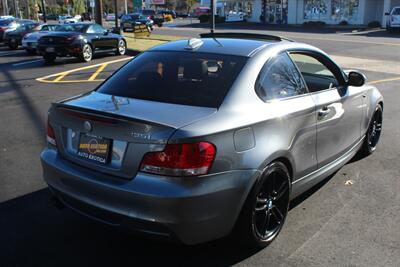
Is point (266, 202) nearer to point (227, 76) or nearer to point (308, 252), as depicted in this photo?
point (308, 252)

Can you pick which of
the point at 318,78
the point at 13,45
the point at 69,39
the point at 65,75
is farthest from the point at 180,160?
the point at 13,45

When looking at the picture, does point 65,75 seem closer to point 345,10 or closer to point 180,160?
point 180,160

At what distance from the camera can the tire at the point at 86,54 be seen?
17.9 metres

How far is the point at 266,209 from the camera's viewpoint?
3717 millimetres

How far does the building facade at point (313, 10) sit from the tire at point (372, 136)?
4354 centimetres

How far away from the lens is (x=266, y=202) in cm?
371

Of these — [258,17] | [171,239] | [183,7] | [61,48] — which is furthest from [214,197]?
[183,7]

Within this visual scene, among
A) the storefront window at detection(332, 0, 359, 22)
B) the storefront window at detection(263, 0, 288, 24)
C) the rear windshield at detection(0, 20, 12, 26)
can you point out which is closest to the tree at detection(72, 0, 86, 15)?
the storefront window at detection(263, 0, 288, 24)

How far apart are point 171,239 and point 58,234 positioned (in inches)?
50.4

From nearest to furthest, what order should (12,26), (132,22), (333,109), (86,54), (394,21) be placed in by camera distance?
(333,109), (86,54), (12,26), (394,21), (132,22)

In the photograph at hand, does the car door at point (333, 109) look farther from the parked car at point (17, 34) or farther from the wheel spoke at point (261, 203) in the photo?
the parked car at point (17, 34)

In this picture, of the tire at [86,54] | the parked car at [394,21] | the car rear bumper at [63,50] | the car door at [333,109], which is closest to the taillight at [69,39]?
the car rear bumper at [63,50]

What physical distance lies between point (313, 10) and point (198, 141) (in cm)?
5310

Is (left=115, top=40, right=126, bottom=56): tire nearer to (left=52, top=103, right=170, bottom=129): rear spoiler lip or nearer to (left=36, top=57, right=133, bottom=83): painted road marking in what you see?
(left=36, top=57, right=133, bottom=83): painted road marking
